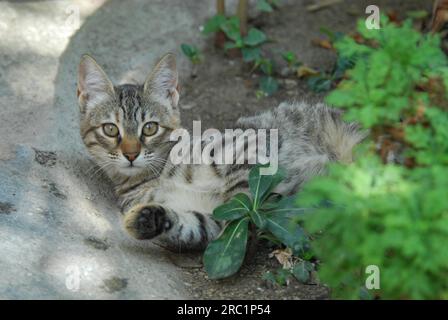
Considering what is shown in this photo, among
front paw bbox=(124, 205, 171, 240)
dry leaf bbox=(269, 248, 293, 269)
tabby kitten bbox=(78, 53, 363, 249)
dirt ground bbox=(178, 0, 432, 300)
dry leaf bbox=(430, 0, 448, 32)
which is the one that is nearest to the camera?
front paw bbox=(124, 205, 171, 240)

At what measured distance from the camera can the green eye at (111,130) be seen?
202 inches

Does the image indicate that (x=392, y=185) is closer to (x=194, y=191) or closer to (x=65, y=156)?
(x=194, y=191)

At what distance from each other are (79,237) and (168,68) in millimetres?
1547

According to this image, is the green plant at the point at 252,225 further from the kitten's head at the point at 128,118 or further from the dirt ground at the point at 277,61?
the dirt ground at the point at 277,61

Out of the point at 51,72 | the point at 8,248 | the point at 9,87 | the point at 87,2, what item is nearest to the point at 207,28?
the point at 87,2

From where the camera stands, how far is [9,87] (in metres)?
5.59

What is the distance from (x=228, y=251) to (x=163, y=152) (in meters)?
1.18

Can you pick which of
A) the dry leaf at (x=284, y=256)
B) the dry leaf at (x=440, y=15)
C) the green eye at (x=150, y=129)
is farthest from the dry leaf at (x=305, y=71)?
the dry leaf at (x=284, y=256)

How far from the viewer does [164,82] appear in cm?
537

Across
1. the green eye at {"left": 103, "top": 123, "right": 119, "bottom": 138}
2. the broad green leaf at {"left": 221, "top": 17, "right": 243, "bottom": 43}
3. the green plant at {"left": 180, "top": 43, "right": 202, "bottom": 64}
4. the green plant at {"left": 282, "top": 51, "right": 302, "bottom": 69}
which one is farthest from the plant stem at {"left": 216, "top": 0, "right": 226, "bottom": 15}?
the green eye at {"left": 103, "top": 123, "right": 119, "bottom": 138}

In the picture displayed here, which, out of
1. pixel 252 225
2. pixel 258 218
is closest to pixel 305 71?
pixel 252 225

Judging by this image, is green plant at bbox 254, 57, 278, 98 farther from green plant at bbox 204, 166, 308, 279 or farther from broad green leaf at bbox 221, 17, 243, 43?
green plant at bbox 204, 166, 308, 279

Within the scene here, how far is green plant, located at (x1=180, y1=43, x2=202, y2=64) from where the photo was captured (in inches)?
268
